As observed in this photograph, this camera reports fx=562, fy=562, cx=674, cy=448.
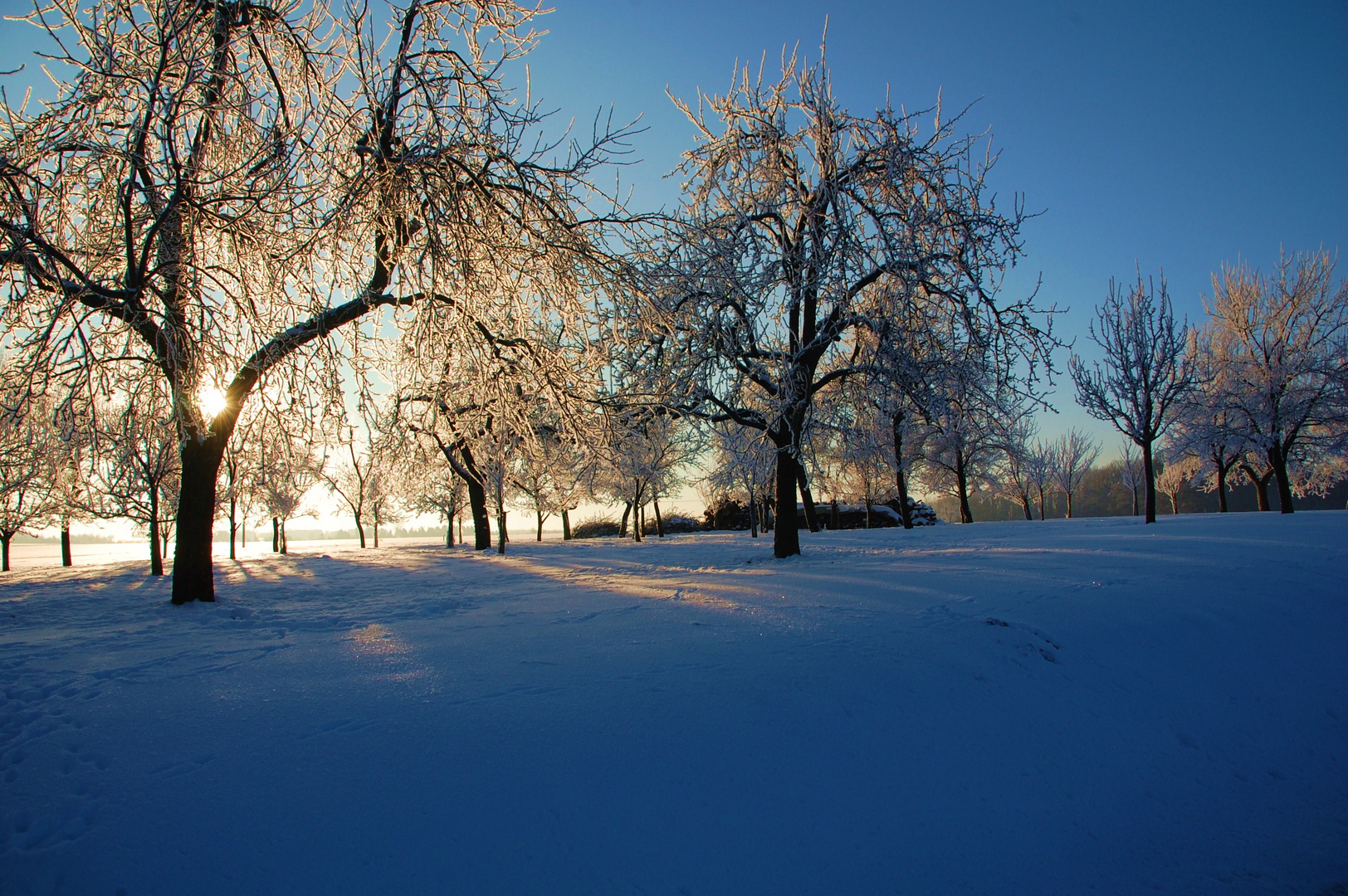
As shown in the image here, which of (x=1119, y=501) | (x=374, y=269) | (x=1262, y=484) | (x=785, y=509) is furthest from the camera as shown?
(x=1119, y=501)

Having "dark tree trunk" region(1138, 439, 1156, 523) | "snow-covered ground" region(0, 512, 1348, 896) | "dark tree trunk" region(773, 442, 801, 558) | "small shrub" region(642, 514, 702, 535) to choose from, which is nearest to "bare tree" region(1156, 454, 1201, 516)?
"dark tree trunk" region(1138, 439, 1156, 523)

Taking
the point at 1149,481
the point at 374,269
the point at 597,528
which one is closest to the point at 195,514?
the point at 374,269

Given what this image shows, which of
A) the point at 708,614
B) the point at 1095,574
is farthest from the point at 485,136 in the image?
the point at 1095,574

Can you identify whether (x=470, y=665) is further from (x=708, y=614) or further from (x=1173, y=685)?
(x=1173, y=685)

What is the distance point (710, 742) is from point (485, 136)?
4922mm

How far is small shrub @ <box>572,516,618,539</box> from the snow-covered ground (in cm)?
3562

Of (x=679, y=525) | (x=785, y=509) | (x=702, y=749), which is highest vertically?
(x=785, y=509)

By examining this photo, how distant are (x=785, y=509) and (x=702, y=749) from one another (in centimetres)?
836

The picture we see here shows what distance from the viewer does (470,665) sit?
392cm

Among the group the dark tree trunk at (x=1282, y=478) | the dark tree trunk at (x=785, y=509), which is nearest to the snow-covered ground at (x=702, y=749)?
the dark tree trunk at (x=785, y=509)

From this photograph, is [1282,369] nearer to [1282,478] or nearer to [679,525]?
[1282,478]

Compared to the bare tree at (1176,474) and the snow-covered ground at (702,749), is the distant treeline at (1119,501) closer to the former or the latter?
the bare tree at (1176,474)

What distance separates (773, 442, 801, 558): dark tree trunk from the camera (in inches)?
426

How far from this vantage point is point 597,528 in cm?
4181
